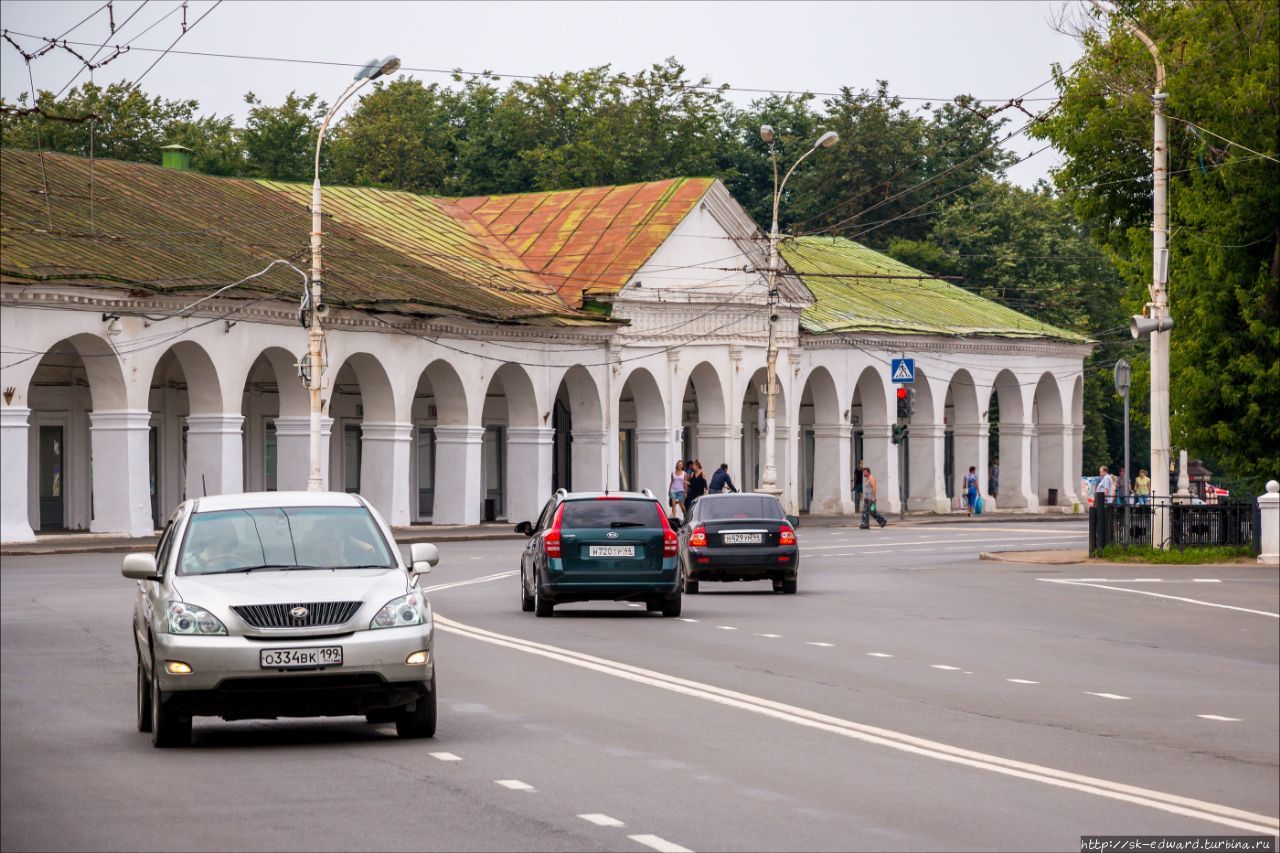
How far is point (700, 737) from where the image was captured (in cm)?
1331

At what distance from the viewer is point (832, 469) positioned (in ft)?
223

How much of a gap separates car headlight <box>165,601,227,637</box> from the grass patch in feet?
81.5

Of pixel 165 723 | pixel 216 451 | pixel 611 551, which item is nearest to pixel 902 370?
pixel 216 451

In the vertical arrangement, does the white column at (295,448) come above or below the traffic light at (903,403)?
below

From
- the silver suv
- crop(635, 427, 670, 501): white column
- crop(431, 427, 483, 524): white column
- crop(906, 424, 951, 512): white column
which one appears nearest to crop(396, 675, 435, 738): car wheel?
the silver suv

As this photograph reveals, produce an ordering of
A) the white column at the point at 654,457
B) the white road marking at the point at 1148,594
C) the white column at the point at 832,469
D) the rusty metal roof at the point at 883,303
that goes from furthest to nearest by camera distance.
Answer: the rusty metal roof at the point at 883,303 → the white column at the point at 832,469 → the white column at the point at 654,457 → the white road marking at the point at 1148,594

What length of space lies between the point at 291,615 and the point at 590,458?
47256 mm

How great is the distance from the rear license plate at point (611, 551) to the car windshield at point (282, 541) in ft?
34.6

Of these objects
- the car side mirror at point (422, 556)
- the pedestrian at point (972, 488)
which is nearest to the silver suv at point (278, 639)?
the car side mirror at point (422, 556)

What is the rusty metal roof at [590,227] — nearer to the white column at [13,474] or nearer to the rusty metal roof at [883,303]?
the rusty metal roof at [883,303]

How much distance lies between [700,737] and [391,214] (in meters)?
51.5

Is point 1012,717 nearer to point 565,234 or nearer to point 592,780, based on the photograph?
point 592,780

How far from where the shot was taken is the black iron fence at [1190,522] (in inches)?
1393

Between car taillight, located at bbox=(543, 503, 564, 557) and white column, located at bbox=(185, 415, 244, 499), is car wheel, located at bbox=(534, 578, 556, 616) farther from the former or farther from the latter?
white column, located at bbox=(185, 415, 244, 499)
